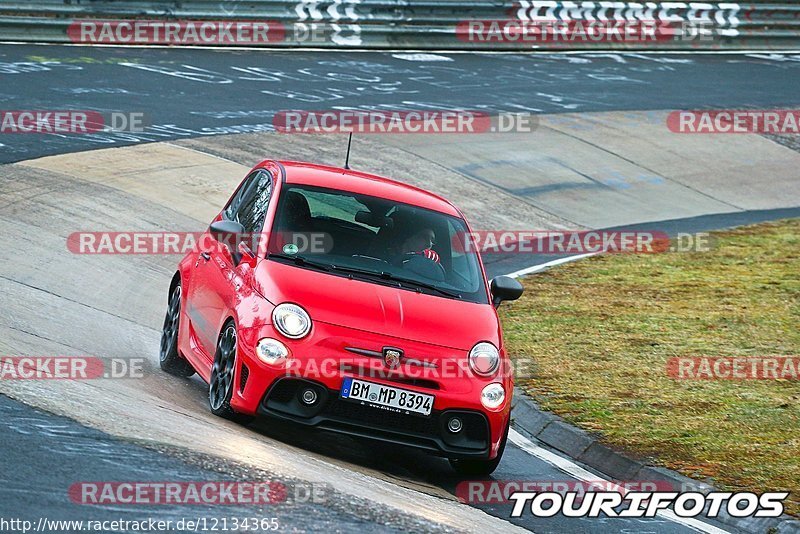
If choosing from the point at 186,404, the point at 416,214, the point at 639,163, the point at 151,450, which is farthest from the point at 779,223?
the point at 151,450

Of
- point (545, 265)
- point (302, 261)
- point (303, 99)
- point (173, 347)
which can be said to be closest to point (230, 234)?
point (302, 261)

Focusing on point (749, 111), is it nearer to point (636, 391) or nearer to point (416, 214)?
point (636, 391)

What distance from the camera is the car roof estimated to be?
945 centimetres

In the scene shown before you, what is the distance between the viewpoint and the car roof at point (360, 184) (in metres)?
9.45

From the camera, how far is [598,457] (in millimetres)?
9344

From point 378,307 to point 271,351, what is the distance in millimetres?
747

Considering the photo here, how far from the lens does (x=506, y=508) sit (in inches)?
305

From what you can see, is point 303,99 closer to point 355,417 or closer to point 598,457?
point 598,457

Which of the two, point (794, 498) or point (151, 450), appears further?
point (794, 498)

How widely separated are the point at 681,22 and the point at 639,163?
36.6 ft

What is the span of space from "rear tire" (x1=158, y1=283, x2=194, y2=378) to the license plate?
2271mm

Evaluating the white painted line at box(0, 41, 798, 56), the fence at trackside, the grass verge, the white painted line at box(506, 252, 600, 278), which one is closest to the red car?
the grass verge

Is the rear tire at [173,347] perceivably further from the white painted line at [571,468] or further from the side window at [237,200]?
the white painted line at [571,468]

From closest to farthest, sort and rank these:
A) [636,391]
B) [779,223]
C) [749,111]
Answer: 1. [636,391]
2. [779,223]
3. [749,111]
